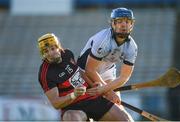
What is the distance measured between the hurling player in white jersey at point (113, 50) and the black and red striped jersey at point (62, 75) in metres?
0.14

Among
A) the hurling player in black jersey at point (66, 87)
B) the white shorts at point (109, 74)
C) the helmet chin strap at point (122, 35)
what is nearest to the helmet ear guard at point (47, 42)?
the hurling player in black jersey at point (66, 87)

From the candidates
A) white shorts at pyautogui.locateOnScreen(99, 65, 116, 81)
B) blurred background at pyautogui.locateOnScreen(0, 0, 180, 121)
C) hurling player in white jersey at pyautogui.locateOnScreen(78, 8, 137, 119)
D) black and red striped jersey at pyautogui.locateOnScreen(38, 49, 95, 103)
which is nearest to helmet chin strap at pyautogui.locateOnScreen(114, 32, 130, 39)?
hurling player in white jersey at pyautogui.locateOnScreen(78, 8, 137, 119)

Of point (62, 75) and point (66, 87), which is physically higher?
point (62, 75)

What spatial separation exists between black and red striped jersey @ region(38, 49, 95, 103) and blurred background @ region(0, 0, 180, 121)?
19.5 feet

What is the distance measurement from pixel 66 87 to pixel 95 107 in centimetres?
34

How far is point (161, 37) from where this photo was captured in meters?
15.1

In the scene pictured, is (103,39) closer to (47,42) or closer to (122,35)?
(122,35)

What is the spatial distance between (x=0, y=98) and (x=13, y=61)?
3239 mm

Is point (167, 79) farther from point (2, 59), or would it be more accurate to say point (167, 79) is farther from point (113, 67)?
point (2, 59)

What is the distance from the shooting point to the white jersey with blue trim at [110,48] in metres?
6.82

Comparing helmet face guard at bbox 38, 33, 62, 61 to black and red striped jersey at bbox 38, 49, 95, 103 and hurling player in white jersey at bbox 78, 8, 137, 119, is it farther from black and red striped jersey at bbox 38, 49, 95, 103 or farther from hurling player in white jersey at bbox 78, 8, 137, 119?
hurling player in white jersey at bbox 78, 8, 137, 119

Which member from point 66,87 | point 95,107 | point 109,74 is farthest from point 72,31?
point 66,87

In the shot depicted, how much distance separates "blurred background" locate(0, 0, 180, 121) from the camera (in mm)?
14023

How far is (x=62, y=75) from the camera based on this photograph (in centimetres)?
673
